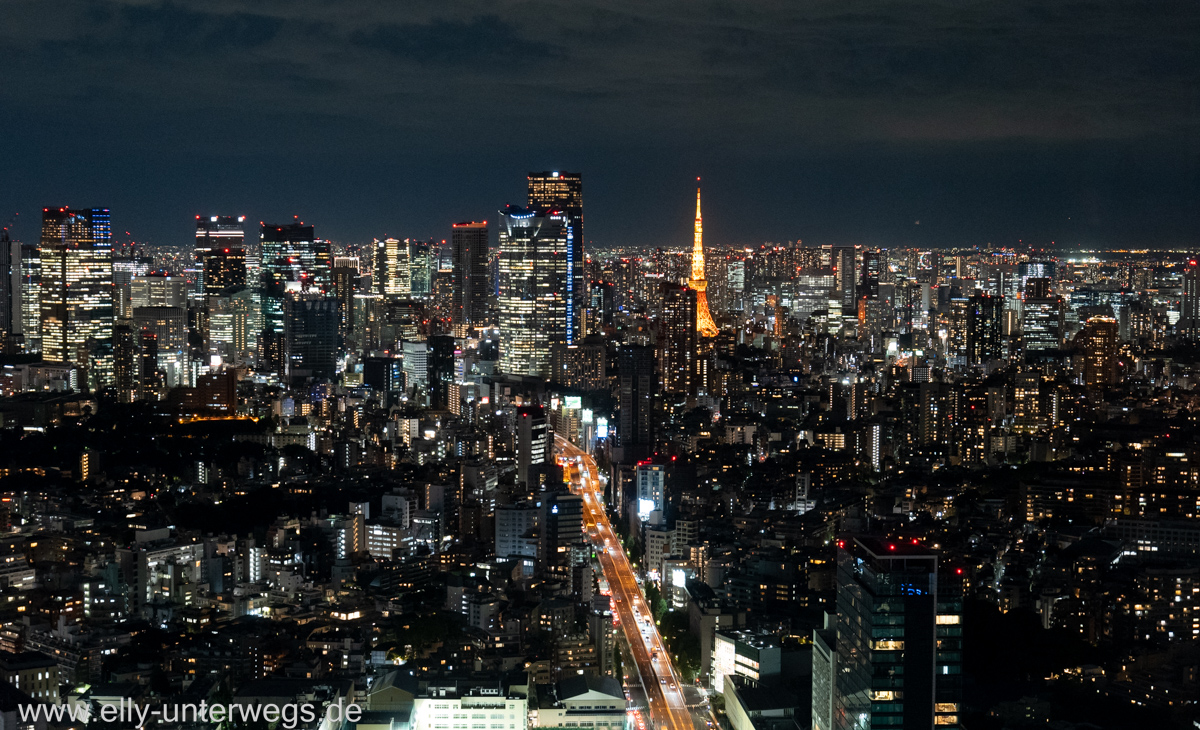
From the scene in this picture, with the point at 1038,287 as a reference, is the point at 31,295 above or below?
below

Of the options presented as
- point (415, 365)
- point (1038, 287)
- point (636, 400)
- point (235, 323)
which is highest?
point (1038, 287)

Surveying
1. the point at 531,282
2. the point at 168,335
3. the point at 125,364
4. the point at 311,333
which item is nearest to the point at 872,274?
the point at 531,282

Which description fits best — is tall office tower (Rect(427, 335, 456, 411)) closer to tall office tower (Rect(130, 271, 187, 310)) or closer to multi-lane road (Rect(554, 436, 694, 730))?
multi-lane road (Rect(554, 436, 694, 730))

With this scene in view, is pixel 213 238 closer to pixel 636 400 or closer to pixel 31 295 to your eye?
pixel 31 295

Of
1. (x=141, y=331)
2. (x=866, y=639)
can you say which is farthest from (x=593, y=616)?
(x=141, y=331)

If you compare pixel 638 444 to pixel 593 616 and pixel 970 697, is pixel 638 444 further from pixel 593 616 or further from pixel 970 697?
pixel 970 697
